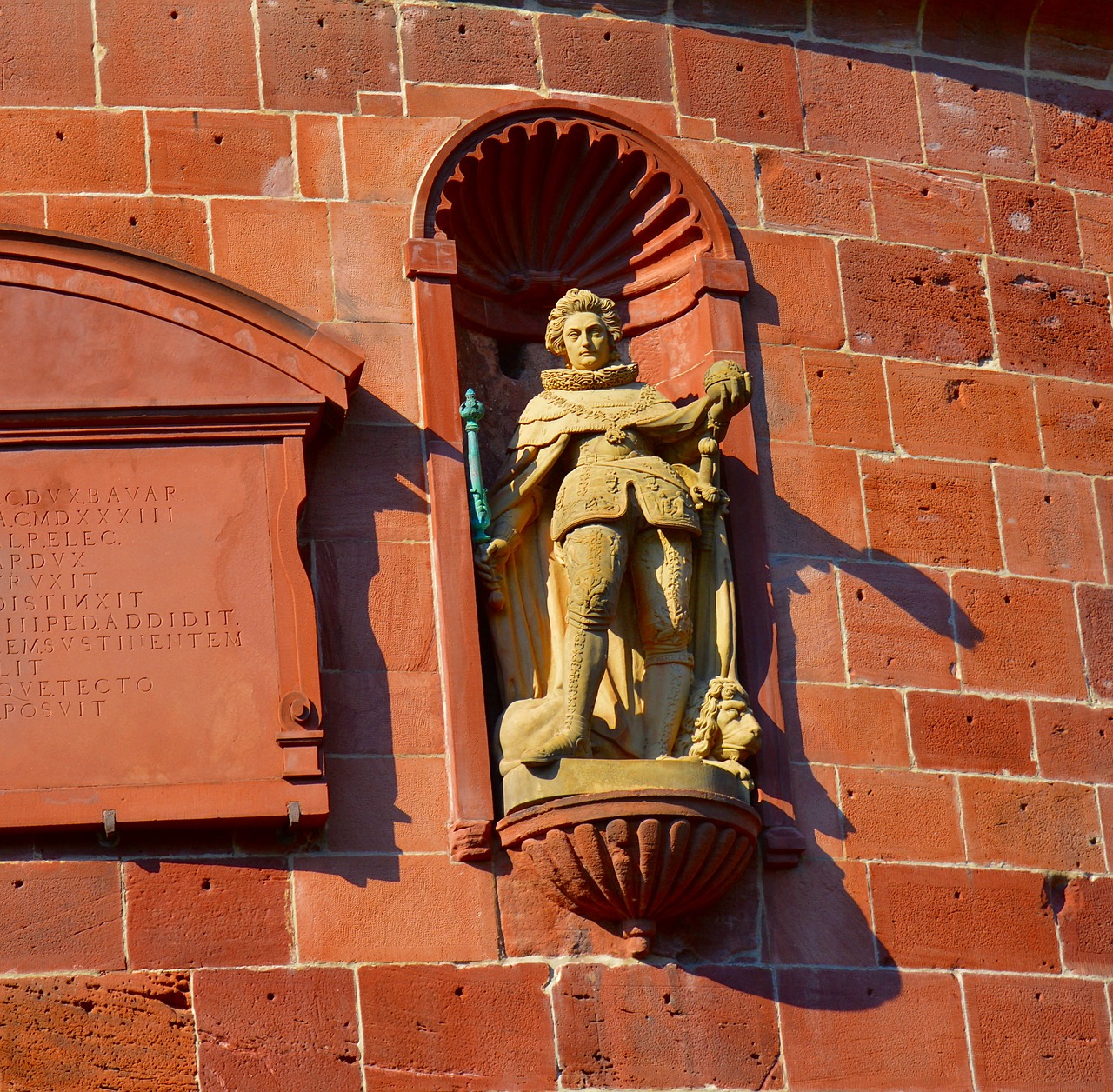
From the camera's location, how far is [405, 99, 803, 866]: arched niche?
949 cm

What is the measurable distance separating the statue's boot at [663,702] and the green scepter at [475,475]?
2.51 ft

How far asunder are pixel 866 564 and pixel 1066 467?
1040 mm

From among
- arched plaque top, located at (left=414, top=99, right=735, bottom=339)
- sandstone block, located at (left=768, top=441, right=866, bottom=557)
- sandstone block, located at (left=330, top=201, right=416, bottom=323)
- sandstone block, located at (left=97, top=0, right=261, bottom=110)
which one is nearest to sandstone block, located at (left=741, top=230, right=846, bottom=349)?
arched plaque top, located at (left=414, top=99, right=735, bottom=339)

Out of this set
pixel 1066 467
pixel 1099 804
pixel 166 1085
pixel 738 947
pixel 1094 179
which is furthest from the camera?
pixel 1094 179

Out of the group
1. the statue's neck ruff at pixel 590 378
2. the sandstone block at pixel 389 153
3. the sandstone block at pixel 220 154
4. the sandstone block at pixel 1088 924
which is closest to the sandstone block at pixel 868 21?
the sandstone block at pixel 389 153

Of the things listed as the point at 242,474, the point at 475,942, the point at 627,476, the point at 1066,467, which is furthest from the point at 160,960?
the point at 1066,467

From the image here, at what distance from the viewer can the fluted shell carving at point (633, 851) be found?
855 centimetres

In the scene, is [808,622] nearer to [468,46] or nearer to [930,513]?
[930,513]

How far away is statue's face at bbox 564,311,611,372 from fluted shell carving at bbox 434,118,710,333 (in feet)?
1.93

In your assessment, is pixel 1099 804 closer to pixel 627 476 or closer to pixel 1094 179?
pixel 627 476

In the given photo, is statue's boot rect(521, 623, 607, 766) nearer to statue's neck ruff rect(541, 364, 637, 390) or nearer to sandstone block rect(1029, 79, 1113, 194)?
statue's neck ruff rect(541, 364, 637, 390)

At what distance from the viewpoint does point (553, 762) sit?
343 inches

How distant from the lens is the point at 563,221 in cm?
1028

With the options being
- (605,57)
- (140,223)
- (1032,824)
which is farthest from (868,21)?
(1032,824)
